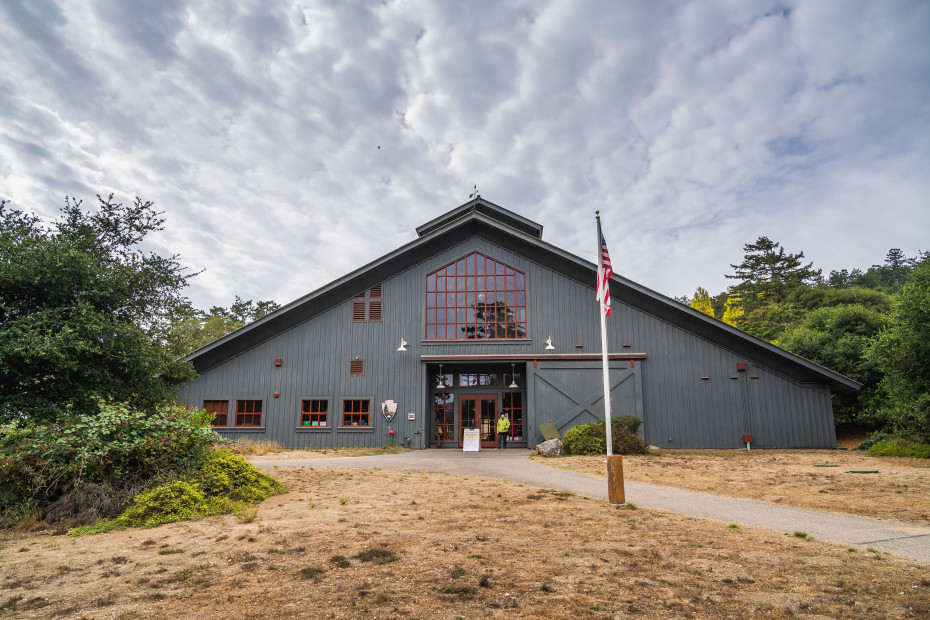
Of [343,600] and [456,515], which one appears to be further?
[456,515]

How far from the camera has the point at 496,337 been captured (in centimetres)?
1953

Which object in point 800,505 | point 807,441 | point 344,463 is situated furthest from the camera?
point 807,441

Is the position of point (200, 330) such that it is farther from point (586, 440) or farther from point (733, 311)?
point (733, 311)

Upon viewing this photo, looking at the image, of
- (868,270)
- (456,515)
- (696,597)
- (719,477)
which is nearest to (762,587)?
(696,597)

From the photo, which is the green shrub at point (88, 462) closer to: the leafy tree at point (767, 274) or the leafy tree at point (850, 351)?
the leafy tree at point (850, 351)

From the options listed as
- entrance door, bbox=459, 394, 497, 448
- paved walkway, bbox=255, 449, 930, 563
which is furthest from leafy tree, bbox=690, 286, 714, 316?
paved walkway, bbox=255, 449, 930, 563

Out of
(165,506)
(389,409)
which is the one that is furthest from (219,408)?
(165,506)

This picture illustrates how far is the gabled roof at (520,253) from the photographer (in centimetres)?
1802

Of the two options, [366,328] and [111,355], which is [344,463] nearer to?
[111,355]

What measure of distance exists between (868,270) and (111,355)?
9935 cm

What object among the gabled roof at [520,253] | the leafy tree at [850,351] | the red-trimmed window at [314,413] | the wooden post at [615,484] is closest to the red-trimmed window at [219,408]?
the gabled roof at [520,253]

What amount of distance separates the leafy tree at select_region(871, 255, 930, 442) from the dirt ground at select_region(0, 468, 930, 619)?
13215 millimetres

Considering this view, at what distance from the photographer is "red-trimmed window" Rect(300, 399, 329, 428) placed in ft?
63.3

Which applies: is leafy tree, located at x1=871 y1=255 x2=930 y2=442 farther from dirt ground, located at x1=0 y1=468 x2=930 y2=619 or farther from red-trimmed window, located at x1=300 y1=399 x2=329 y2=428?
red-trimmed window, located at x1=300 y1=399 x2=329 y2=428
